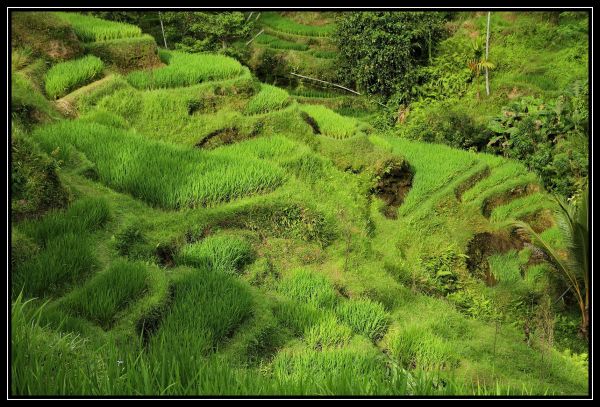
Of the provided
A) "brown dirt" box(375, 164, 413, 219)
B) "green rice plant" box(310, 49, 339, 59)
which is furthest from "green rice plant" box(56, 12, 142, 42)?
"green rice plant" box(310, 49, 339, 59)

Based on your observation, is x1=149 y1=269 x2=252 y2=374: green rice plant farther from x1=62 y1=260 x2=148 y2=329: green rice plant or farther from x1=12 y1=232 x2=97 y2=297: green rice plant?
x1=12 y1=232 x2=97 y2=297: green rice plant

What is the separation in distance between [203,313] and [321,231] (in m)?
2.23

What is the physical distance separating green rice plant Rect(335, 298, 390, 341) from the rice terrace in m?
0.02

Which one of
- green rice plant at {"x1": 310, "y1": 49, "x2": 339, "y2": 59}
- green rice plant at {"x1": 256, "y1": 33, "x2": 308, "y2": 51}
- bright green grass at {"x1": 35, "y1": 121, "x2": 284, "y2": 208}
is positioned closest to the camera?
bright green grass at {"x1": 35, "y1": 121, "x2": 284, "y2": 208}

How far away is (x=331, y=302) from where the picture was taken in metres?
4.13

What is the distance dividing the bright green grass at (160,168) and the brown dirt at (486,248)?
3.36 m

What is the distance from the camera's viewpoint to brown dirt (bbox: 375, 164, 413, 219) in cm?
796

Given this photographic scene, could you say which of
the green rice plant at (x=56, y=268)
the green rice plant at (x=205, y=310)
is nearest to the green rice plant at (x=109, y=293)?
the green rice plant at (x=56, y=268)

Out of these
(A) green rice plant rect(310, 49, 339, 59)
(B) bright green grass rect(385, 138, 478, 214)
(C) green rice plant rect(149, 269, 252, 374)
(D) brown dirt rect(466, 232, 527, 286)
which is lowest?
(D) brown dirt rect(466, 232, 527, 286)

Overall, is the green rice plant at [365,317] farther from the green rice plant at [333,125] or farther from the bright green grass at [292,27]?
the bright green grass at [292,27]
